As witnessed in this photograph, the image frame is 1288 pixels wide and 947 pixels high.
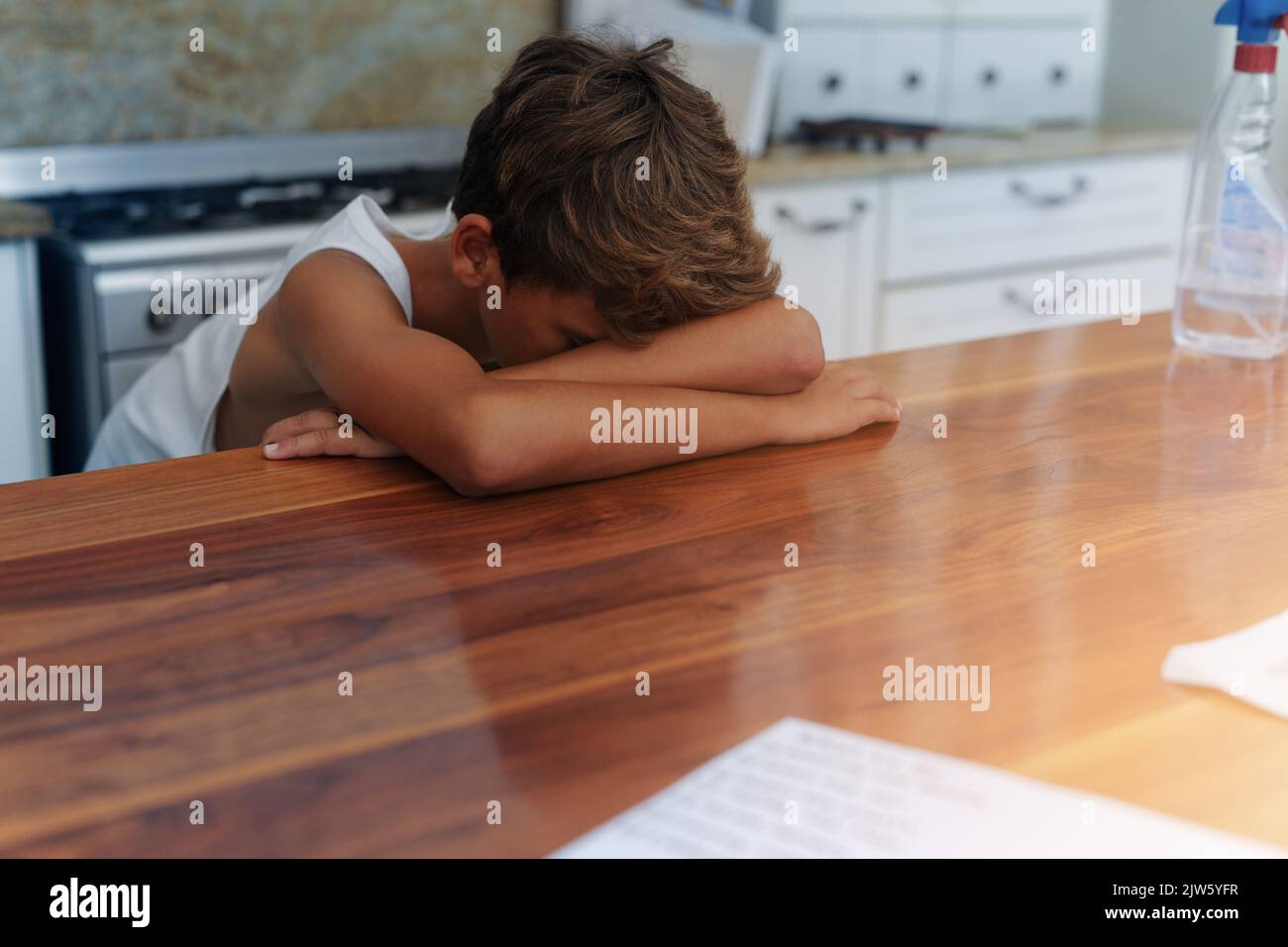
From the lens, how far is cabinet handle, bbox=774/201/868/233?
102 inches

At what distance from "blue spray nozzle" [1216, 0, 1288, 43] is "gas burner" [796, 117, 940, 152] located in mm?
1594

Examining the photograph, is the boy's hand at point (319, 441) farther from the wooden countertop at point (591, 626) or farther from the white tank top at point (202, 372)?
the white tank top at point (202, 372)

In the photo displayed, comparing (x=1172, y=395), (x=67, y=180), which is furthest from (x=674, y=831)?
(x=67, y=180)

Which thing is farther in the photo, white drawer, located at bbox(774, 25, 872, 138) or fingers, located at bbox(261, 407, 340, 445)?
white drawer, located at bbox(774, 25, 872, 138)

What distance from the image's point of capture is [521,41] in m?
2.78

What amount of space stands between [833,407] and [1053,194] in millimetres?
2156

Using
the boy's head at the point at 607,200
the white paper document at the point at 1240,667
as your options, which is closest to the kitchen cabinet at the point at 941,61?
the boy's head at the point at 607,200

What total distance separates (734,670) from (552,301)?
1.62ft

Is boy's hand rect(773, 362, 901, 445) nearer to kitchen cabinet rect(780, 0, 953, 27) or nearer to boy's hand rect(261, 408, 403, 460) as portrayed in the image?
boy's hand rect(261, 408, 403, 460)

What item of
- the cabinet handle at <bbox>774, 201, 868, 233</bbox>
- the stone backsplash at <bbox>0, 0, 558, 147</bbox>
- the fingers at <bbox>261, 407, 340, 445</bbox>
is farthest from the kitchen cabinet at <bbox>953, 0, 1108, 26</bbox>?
the fingers at <bbox>261, 407, 340, 445</bbox>

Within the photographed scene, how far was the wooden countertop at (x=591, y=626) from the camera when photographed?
1.77ft

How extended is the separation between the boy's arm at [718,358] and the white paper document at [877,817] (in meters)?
0.48

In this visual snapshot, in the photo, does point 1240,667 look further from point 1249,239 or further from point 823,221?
point 823,221
